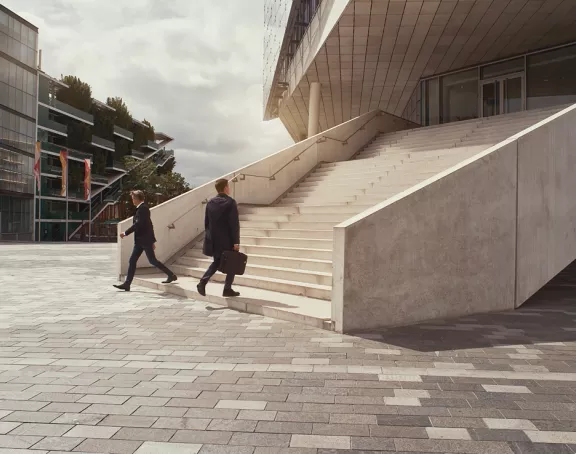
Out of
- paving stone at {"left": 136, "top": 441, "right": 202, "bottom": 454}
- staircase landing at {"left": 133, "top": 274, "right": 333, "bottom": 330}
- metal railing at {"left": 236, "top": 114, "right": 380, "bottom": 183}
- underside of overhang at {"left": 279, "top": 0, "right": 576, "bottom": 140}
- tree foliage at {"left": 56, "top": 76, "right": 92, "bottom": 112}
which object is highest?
tree foliage at {"left": 56, "top": 76, "right": 92, "bottom": 112}

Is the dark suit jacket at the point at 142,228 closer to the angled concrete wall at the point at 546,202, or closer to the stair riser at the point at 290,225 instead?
the stair riser at the point at 290,225

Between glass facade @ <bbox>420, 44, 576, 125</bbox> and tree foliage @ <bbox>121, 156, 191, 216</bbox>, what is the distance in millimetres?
39829

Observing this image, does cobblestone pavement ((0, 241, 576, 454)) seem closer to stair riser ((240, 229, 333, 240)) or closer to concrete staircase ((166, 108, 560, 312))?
concrete staircase ((166, 108, 560, 312))

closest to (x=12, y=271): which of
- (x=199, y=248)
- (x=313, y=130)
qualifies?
(x=199, y=248)

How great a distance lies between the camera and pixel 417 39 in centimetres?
1753

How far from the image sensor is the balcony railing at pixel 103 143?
65450mm

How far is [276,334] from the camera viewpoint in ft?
19.4

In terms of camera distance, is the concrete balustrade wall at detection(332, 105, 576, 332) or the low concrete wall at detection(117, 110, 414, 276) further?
the low concrete wall at detection(117, 110, 414, 276)

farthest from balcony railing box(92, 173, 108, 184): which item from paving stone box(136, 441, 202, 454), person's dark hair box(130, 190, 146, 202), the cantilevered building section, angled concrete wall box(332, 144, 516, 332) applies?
paving stone box(136, 441, 202, 454)

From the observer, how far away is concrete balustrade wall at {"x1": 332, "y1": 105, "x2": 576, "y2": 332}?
20.0 ft

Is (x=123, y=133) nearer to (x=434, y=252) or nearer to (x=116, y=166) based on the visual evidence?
(x=116, y=166)

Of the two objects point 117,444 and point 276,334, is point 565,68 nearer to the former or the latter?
point 276,334

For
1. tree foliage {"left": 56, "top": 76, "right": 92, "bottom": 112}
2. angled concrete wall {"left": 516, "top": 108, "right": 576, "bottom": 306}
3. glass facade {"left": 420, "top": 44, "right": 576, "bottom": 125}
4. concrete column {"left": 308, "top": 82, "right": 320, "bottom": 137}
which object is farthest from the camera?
tree foliage {"left": 56, "top": 76, "right": 92, "bottom": 112}

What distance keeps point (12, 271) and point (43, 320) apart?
7789 mm
